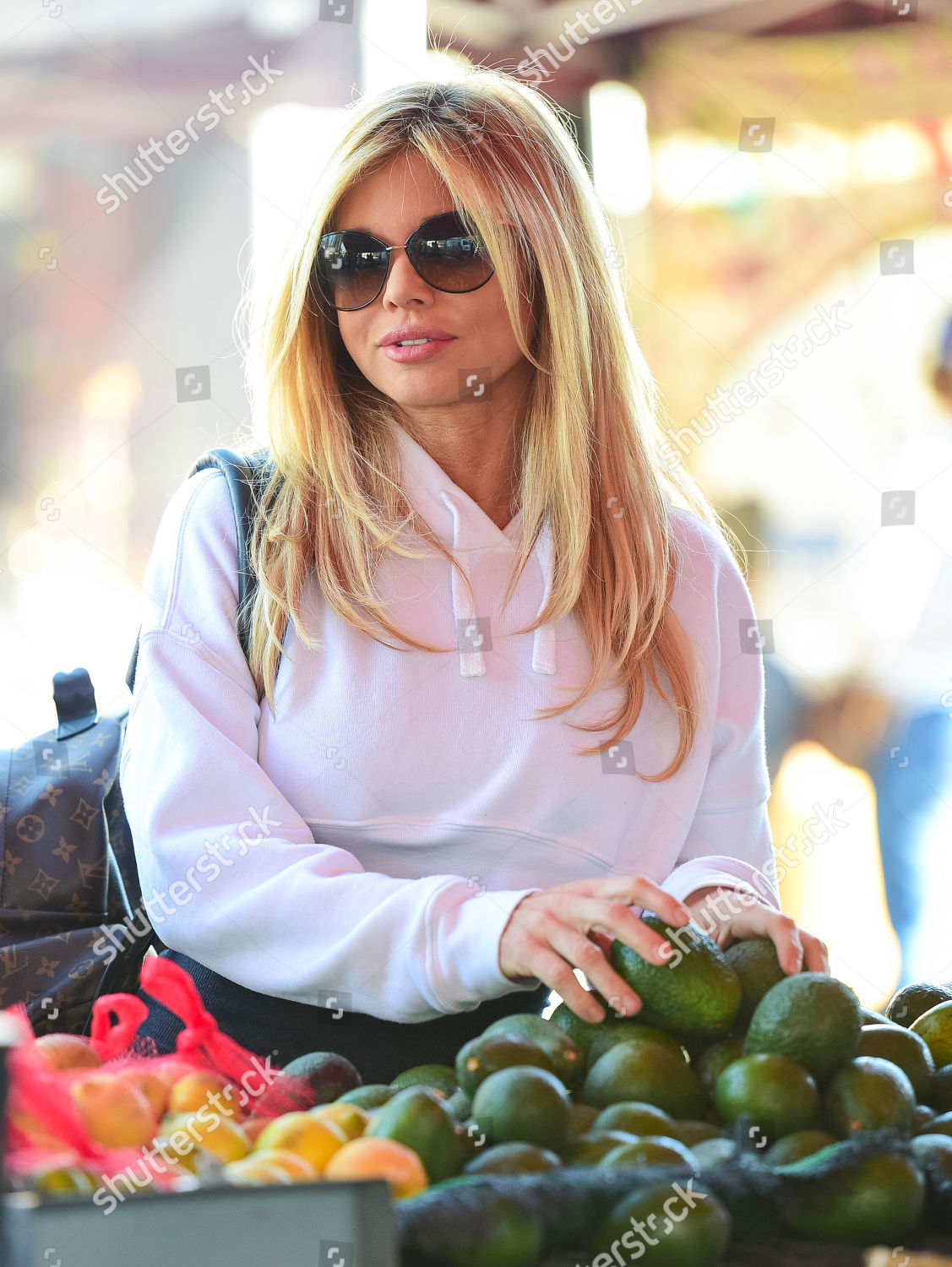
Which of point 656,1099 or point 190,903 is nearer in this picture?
point 656,1099

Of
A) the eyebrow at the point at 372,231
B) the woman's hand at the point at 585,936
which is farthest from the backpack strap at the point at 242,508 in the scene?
the woman's hand at the point at 585,936

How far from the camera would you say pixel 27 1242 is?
51cm

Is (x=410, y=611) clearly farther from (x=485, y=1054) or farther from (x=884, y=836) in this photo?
(x=884, y=836)

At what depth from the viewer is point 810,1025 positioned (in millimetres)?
808

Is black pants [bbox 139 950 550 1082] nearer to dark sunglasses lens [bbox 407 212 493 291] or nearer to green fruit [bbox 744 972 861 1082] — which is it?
green fruit [bbox 744 972 861 1082]

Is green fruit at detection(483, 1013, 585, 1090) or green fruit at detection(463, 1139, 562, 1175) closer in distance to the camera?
green fruit at detection(463, 1139, 562, 1175)

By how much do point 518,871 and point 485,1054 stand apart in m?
0.56

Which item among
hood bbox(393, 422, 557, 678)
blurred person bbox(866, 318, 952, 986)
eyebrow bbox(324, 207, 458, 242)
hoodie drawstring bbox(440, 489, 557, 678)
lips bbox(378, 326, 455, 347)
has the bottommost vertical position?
blurred person bbox(866, 318, 952, 986)

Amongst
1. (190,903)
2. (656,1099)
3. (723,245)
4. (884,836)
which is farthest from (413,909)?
(723,245)

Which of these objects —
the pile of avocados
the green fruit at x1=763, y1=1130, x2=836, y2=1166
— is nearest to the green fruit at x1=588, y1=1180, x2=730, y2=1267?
the pile of avocados

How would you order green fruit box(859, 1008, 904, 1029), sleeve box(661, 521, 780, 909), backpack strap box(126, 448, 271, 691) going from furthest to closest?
sleeve box(661, 521, 780, 909) < backpack strap box(126, 448, 271, 691) < green fruit box(859, 1008, 904, 1029)

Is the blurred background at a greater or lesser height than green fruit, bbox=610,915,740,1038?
greater

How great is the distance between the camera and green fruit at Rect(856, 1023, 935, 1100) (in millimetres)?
882

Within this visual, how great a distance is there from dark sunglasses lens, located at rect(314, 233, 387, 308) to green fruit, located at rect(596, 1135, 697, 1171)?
3.11ft
